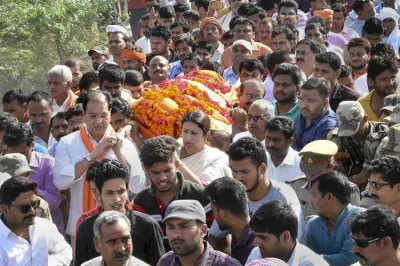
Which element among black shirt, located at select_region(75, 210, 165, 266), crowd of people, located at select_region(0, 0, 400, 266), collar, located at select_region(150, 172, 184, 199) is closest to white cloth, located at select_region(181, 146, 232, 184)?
crowd of people, located at select_region(0, 0, 400, 266)

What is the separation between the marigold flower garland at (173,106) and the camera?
8375 millimetres

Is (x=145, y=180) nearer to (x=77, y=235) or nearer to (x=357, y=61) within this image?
(x=77, y=235)

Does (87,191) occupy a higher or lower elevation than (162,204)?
lower

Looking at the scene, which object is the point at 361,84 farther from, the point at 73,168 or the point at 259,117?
the point at 73,168

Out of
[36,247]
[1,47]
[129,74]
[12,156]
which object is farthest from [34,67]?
[36,247]

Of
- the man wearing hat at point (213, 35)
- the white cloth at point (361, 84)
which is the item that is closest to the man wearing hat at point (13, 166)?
the white cloth at point (361, 84)

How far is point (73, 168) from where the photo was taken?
25.6 ft

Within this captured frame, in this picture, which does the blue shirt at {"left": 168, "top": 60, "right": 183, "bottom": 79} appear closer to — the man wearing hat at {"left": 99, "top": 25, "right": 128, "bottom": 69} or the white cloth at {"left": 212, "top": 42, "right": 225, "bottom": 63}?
the man wearing hat at {"left": 99, "top": 25, "right": 128, "bottom": 69}

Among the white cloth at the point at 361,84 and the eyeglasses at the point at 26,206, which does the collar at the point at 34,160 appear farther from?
the white cloth at the point at 361,84

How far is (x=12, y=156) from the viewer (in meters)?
7.71

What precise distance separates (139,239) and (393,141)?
1956 mm

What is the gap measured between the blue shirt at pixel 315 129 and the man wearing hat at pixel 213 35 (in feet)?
16.4

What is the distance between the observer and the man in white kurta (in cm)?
777

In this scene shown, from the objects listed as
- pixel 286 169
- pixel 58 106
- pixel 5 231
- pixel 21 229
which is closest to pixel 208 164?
pixel 286 169
